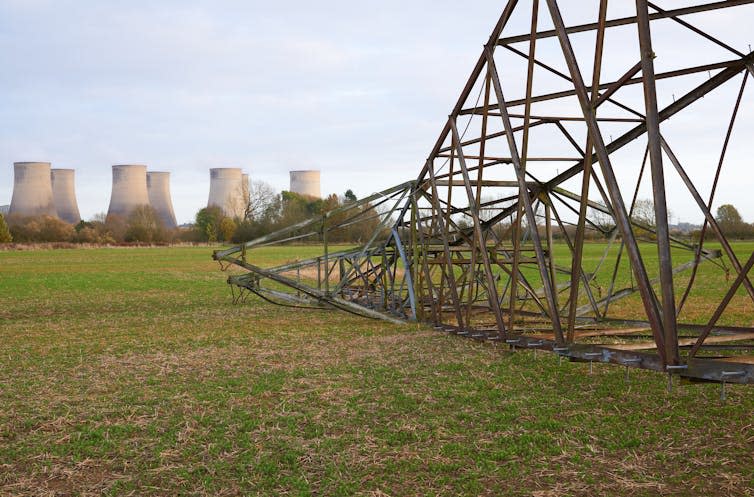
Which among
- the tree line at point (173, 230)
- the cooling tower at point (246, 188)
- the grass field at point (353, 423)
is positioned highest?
the cooling tower at point (246, 188)

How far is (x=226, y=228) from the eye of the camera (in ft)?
320

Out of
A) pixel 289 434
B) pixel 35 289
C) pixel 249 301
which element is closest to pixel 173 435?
pixel 289 434

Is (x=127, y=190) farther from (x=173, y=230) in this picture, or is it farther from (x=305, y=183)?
(x=305, y=183)

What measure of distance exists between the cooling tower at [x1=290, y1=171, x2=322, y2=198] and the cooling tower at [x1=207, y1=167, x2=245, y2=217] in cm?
889

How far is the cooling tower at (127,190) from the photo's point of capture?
106688 millimetres

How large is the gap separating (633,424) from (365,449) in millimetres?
2670

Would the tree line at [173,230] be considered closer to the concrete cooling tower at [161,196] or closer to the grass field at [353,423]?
the concrete cooling tower at [161,196]

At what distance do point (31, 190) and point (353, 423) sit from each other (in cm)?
10629

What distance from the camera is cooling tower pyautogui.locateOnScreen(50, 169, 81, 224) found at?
110 metres

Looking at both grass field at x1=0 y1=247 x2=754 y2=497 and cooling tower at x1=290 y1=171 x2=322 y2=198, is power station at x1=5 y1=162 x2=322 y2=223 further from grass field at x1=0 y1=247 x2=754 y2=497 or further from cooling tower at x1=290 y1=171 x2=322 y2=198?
grass field at x1=0 y1=247 x2=754 y2=497

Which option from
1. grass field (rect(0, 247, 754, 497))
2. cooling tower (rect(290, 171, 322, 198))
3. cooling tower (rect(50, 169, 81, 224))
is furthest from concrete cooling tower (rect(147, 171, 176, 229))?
grass field (rect(0, 247, 754, 497))

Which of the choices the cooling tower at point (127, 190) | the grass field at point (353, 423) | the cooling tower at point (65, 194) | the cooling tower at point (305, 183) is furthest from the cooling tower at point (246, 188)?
the grass field at point (353, 423)

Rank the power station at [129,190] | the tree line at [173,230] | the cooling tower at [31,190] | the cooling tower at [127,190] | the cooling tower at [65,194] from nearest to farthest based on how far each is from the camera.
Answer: the tree line at [173,230]
the cooling tower at [31,190]
the power station at [129,190]
the cooling tower at [127,190]
the cooling tower at [65,194]

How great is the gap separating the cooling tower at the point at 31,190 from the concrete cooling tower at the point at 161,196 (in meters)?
15.5
